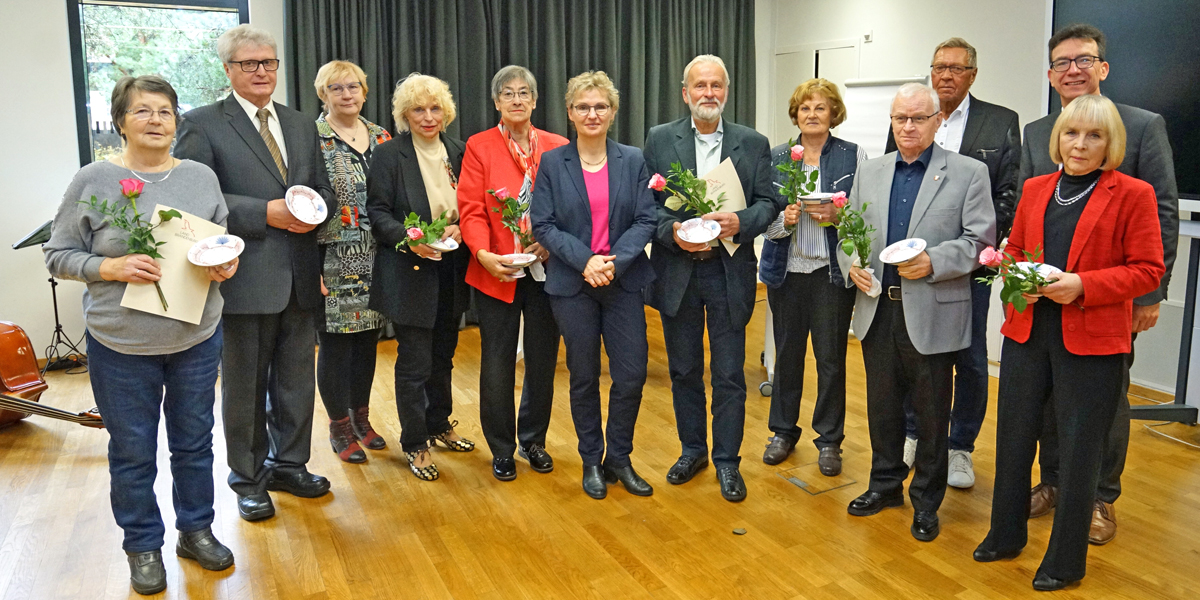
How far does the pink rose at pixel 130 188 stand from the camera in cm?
252

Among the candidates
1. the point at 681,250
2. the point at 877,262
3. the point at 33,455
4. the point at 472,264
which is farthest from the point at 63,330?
the point at 877,262

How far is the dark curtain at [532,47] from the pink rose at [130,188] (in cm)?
389

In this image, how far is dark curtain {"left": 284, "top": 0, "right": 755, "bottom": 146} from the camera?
20.7ft

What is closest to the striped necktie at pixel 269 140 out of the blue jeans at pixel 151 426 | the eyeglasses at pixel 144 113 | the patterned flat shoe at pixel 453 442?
the eyeglasses at pixel 144 113

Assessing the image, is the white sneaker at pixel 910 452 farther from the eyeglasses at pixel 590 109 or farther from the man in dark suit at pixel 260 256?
the man in dark suit at pixel 260 256

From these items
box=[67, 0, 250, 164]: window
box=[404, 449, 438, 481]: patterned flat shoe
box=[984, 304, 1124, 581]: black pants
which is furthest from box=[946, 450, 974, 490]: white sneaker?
box=[67, 0, 250, 164]: window

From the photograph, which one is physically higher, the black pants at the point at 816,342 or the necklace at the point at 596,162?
the necklace at the point at 596,162

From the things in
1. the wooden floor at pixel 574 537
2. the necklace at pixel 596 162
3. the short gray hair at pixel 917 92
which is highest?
the short gray hair at pixel 917 92

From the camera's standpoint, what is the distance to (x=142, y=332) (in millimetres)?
2570

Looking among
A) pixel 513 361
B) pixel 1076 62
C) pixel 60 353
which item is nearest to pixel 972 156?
pixel 1076 62

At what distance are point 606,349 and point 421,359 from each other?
0.79 meters

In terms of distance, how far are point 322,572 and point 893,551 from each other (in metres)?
1.90

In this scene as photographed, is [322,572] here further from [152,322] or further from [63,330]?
[63,330]

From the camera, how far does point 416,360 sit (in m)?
→ 3.64
